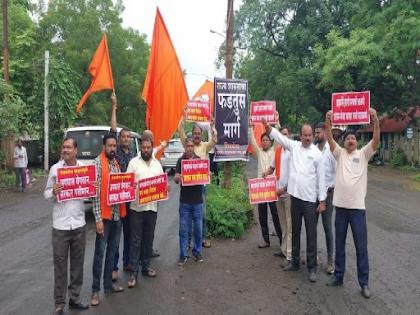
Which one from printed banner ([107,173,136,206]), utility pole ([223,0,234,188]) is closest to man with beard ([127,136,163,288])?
printed banner ([107,173,136,206])

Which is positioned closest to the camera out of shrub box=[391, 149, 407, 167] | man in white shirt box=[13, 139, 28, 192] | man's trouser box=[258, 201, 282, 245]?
man's trouser box=[258, 201, 282, 245]

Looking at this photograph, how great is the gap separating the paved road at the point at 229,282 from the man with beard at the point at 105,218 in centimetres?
34

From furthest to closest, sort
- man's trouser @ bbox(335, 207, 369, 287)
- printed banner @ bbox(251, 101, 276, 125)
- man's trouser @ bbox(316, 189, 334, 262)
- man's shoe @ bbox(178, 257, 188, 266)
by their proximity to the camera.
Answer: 1. printed banner @ bbox(251, 101, 276, 125)
2. man's shoe @ bbox(178, 257, 188, 266)
3. man's trouser @ bbox(316, 189, 334, 262)
4. man's trouser @ bbox(335, 207, 369, 287)

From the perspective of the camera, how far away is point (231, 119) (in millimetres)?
8773

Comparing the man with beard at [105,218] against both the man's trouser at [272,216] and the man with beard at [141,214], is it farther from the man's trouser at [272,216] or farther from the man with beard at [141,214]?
the man's trouser at [272,216]

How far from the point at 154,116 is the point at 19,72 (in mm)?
17218

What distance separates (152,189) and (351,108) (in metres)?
2.79

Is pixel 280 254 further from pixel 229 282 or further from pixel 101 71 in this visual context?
pixel 101 71

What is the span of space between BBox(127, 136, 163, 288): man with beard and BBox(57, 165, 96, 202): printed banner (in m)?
0.91

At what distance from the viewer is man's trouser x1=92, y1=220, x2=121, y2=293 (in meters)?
5.35

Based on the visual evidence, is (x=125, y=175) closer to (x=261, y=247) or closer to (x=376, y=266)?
(x=261, y=247)

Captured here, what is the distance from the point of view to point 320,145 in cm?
672

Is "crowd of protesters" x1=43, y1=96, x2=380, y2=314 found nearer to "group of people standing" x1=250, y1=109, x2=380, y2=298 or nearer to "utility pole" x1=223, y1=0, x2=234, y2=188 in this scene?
"group of people standing" x1=250, y1=109, x2=380, y2=298

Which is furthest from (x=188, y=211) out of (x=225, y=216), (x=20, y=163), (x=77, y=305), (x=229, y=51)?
(x=20, y=163)
